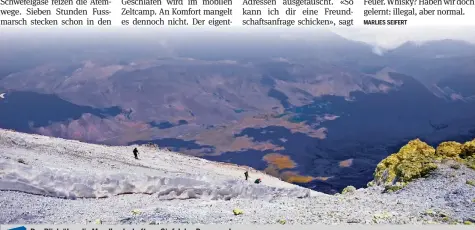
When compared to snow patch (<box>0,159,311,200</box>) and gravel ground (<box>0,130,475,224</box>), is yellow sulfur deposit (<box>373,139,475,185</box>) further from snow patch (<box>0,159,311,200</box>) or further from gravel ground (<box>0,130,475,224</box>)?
snow patch (<box>0,159,311,200</box>)

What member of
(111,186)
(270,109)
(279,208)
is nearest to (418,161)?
(279,208)

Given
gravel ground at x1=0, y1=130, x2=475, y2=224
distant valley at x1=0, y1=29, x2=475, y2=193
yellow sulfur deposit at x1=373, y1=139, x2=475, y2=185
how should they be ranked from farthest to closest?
distant valley at x1=0, y1=29, x2=475, y2=193
yellow sulfur deposit at x1=373, y1=139, x2=475, y2=185
gravel ground at x1=0, y1=130, x2=475, y2=224

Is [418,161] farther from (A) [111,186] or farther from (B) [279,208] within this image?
(A) [111,186]

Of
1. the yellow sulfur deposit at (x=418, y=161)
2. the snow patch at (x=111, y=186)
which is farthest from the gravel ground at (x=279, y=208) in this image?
the yellow sulfur deposit at (x=418, y=161)

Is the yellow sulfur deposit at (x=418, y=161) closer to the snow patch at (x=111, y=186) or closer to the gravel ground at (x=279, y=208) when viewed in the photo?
the gravel ground at (x=279, y=208)

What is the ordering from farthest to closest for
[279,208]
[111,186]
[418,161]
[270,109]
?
[270,109] → [418,161] → [111,186] → [279,208]

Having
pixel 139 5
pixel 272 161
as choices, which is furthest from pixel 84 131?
pixel 139 5

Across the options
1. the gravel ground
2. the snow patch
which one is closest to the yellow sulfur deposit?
the gravel ground

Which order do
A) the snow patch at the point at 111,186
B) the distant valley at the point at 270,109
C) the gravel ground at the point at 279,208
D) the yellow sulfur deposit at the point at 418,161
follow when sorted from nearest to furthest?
the gravel ground at the point at 279,208, the snow patch at the point at 111,186, the yellow sulfur deposit at the point at 418,161, the distant valley at the point at 270,109
